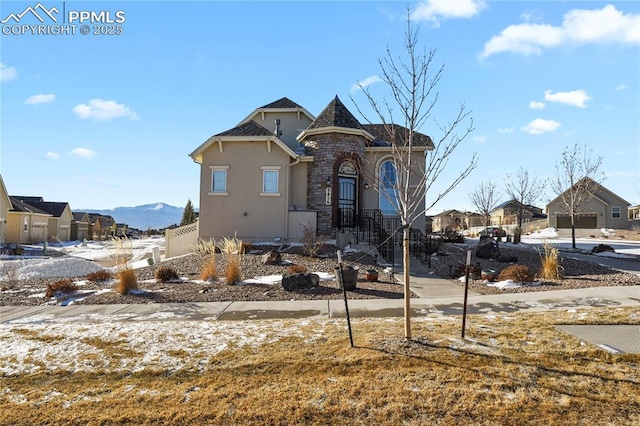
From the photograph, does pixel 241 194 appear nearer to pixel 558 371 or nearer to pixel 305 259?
pixel 305 259

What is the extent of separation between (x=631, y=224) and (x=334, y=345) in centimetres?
5267

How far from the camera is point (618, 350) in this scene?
488 centimetres

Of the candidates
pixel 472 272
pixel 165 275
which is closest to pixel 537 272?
pixel 472 272

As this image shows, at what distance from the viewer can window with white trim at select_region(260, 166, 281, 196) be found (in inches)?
696

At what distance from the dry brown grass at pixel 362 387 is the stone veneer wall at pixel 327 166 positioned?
12632 millimetres

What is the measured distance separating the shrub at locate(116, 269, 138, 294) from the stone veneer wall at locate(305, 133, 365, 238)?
916 cm

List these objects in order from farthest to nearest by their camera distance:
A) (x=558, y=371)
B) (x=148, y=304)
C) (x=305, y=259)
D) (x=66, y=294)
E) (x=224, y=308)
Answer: (x=305, y=259) → (x=66, y=294) → (x=148, y=304) → (x=224, y=308) → (x=558, y=371)

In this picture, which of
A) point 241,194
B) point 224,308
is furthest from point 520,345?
point 241,194

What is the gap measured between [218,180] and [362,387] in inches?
604

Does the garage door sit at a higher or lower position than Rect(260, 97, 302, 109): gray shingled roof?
lower

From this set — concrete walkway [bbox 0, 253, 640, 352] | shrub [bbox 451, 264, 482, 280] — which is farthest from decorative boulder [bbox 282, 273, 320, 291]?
shrub [bbox 451, 264, 482, 280]

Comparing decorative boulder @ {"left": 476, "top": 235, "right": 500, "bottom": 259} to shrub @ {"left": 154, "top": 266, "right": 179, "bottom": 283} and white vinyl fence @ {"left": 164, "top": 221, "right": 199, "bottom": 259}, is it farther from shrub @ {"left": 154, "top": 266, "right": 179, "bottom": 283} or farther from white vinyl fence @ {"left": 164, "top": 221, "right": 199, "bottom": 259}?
white vinyl fence @ {"left": 164, "top": 221, "right": 199, "bottom": 259}

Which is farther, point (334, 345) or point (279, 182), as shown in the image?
point (279, 182)

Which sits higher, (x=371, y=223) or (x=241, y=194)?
(x=241, y=194)
